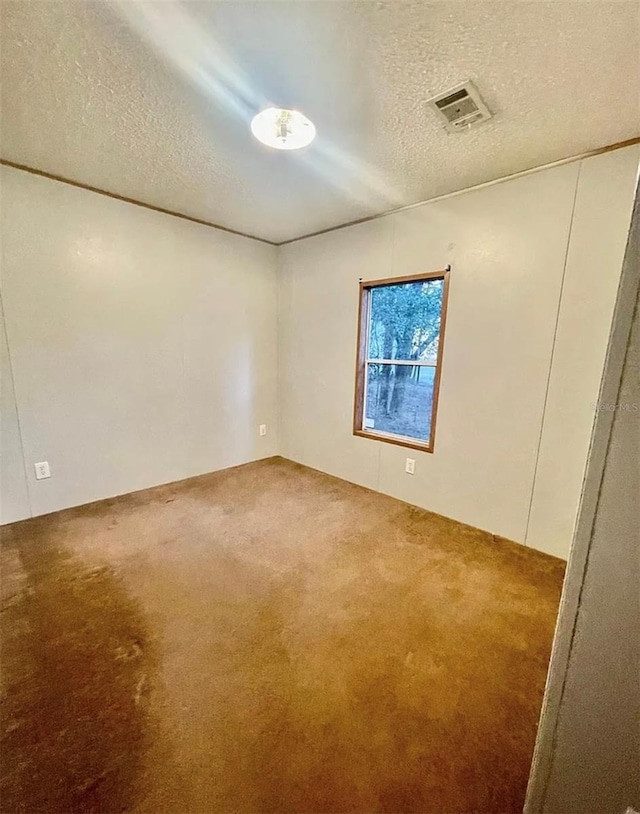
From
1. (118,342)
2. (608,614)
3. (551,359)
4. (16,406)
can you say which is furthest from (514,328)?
(16,406)

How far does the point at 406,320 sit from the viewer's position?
2773mm

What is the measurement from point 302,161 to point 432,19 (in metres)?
1.00

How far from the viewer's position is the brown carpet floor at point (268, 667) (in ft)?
3.20

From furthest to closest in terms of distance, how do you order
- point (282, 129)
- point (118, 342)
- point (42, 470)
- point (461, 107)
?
1. point (118, 342)
2. point (42, 470)
3. point (282, 129)
4. point (461, 107)

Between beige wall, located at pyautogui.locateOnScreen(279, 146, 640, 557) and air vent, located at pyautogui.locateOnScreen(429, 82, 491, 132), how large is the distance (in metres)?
0.68

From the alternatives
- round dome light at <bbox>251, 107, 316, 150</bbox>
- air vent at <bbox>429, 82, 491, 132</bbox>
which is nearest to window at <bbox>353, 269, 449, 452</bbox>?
air vent at <bbox>429, 82, 491, 132</bbox>

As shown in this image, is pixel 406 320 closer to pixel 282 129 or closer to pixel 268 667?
pixel 282 129

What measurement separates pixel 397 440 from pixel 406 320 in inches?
39.8

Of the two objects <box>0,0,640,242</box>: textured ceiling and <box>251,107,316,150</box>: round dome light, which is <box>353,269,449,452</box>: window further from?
<box>251,107,316,150</box>: round dome light

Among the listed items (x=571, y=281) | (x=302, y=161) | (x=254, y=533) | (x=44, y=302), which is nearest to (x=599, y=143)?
(x=571, y=281)

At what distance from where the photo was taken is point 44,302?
230cm

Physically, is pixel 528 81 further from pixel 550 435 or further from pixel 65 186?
pixel 65 186

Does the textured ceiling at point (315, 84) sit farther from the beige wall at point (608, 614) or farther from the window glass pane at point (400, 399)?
the window glass pane at point (400, 399)

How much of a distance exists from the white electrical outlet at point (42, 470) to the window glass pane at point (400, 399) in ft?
8.28
